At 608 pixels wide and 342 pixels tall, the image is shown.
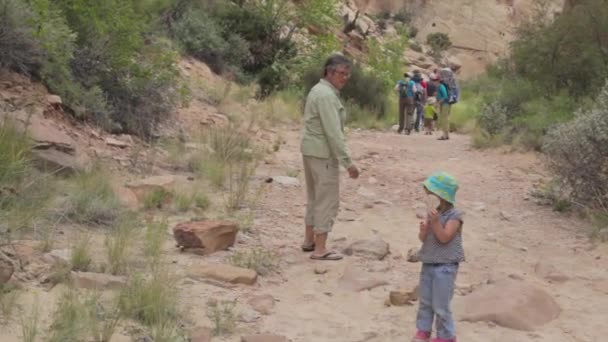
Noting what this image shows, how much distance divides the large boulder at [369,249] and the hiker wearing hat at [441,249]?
2104 mm

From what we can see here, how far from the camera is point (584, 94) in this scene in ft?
44.3

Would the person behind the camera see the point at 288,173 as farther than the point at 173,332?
Yes

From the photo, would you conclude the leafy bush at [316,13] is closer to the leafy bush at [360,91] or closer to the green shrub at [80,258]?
the leafy bush at [360,91]

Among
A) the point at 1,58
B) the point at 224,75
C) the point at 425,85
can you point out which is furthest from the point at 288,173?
the point at 425,85

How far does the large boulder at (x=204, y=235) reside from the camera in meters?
6.18

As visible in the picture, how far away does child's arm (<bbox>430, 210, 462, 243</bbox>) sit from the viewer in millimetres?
4402

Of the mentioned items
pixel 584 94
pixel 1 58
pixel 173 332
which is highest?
pixel 584 94

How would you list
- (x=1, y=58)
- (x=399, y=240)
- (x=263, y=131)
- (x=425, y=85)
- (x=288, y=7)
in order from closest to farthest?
(x=399, y=240), (x=1, y=58), (x=263, y=131), (x=425, y=85), (x=288, y=7)

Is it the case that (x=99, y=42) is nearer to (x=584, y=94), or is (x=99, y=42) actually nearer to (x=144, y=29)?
(x=144, y=29)

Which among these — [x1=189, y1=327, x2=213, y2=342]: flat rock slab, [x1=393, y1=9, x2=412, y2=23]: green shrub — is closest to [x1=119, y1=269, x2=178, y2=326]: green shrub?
[x1=189, y1=327, x2=213, y2=342]: flat rock slab

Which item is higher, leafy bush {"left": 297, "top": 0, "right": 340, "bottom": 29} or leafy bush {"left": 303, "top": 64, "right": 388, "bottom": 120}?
leafy bush {"left": 297, "top": 0, "right": 340, "bottom": 29}

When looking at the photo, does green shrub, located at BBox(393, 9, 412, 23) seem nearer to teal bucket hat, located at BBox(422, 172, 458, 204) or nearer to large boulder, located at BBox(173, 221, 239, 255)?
large boulder, located at BBox(173, 221, 239, 255)

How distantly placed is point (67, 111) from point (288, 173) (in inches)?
113

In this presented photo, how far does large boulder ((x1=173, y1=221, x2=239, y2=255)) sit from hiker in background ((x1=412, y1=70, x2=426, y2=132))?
40.5ft
